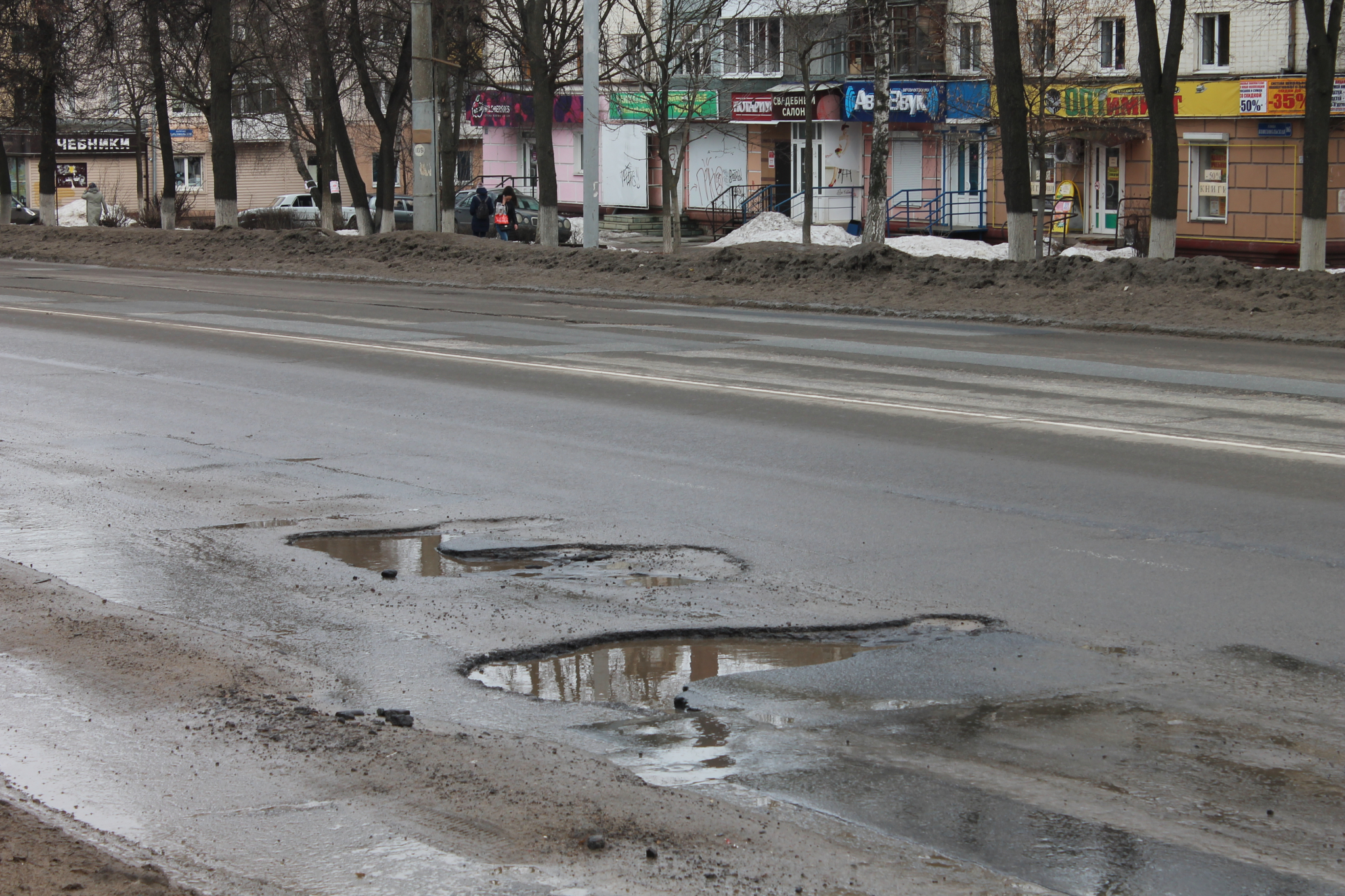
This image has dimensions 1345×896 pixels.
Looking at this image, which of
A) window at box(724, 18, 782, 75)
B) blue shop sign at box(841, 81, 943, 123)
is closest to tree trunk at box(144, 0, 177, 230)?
window at box(724, 18, 782, 75)

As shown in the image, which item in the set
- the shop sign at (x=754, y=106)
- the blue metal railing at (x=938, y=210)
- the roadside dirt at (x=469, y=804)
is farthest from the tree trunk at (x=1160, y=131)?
the shop sign at (x=754, y=106)

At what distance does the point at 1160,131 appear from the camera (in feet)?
73.8

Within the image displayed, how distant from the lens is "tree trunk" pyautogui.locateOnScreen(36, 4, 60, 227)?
38469 mm

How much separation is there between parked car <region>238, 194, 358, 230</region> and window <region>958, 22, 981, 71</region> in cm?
1978

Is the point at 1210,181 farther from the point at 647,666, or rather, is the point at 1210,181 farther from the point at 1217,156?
the point at 647,666

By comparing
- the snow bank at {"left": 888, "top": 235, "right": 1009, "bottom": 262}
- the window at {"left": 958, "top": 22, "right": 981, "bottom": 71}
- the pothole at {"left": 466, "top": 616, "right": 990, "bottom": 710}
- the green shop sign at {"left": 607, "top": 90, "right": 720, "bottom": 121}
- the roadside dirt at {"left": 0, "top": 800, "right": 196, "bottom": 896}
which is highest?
the window at {"left": 958, "top": 22, "right": 981, "bottom": 71}

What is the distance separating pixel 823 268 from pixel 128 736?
19.4 metres

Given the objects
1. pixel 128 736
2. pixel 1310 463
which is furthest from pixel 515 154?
pixel 128 736

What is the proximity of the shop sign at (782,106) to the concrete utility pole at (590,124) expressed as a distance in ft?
61.8

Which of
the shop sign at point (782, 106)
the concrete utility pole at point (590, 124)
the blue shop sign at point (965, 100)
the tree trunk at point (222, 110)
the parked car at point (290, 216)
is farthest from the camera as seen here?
the parked car at point (290, 216)

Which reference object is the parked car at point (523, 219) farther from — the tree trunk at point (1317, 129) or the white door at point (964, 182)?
the tree trunk at point (1317, 129)

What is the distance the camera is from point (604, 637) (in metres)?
5.74

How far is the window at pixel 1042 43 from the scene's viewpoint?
33.5 meters

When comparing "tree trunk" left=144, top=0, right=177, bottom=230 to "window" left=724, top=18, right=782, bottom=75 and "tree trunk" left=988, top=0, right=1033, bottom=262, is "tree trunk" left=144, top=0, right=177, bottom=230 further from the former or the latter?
"tree trunk" left=988, top=0, right=1033, bottom=262
